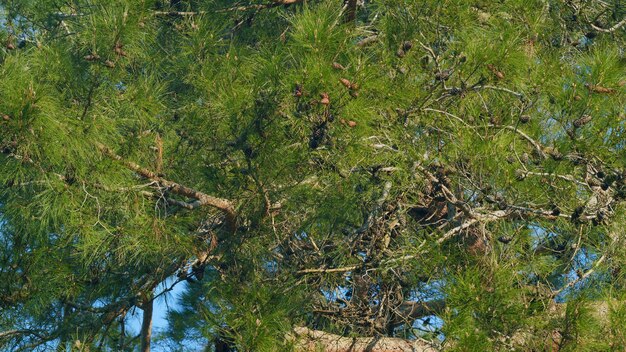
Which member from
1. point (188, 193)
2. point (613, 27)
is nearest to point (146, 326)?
point (188, 193)

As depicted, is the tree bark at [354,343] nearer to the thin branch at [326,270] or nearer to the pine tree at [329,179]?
the pine tree at [329,179]

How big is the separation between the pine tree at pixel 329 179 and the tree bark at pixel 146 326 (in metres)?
0.30

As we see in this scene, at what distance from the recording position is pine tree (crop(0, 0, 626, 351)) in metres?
3.22

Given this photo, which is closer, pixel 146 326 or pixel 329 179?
pixel 329 179

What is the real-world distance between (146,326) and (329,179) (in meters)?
1.16

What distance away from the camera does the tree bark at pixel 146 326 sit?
436 centimetres

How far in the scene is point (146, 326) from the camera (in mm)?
4402

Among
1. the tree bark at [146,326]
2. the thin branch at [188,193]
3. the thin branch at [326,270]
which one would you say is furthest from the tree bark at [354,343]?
the tree bark at [146,326]

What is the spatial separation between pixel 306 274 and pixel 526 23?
112 centimetres

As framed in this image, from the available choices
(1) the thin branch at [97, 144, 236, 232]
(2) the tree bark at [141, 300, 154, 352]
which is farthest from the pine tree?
(2) the tree bark at [141, 300, 154, 352]

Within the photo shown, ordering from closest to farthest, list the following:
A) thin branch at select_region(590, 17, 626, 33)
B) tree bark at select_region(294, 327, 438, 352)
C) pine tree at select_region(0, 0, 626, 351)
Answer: pine tree at select_region(0, 0, 626, 351), tree bark at select_region(294, 327, 438, 352), thin branch at select_region(590, 17, 626, 33)

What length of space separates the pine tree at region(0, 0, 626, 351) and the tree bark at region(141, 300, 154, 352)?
300 mm

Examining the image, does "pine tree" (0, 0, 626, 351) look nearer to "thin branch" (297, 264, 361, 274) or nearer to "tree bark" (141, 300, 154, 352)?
"thin branch" (297, 264, 361, 274)

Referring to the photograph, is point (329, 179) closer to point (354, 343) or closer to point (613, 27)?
point (354, 343)
